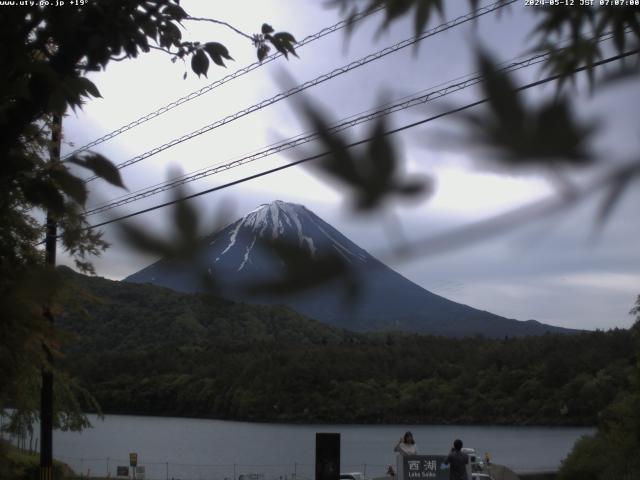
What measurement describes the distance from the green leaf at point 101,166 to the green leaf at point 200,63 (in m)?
0.85

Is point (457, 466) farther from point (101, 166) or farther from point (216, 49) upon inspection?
point (101, 166)

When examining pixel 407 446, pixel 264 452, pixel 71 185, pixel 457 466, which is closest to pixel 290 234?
pixel 71 185

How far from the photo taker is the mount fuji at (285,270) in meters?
0.81

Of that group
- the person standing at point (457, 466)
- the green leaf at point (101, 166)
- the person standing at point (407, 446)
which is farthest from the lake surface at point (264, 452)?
the green leaf at point (101, 166)

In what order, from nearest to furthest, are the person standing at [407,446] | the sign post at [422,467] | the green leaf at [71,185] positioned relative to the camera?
the green leaf at [71,185] < the person standing at [407,446] < the sign post at [422,467]

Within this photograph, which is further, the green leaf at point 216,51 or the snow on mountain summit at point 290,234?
the green leaf at point 216,51

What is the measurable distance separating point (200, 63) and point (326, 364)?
3.54ft

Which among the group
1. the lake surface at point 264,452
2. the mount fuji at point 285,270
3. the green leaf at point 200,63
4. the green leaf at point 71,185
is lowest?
the lake surface at point 264,452

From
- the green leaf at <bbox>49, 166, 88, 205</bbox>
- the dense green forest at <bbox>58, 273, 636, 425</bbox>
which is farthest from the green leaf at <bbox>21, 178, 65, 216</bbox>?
the dense green forest at <bbox>58, 273, 636, 425</bbox>

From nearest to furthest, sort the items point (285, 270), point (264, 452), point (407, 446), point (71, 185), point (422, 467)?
point (285, 270) < point (71, 185) < point (407, 446) < point (422, 467) < point (264, 452)

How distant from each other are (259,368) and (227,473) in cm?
2707

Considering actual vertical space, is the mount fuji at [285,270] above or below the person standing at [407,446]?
above

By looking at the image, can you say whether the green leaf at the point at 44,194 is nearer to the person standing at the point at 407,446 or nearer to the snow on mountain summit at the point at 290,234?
the snow on mountain summit at the point at 290,234

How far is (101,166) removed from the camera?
1.32 m
